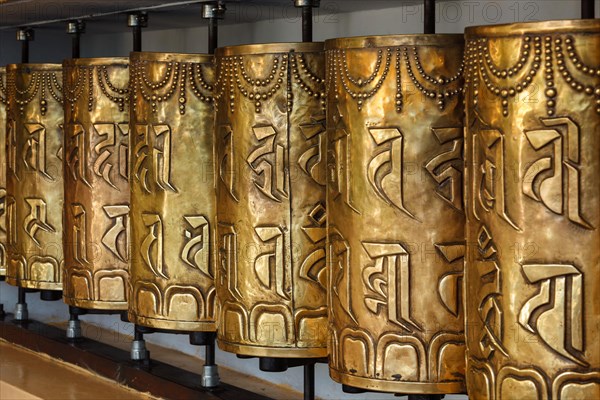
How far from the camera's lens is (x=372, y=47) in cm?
99

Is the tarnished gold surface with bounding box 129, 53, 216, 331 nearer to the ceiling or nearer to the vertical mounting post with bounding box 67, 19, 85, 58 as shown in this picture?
the ceiling

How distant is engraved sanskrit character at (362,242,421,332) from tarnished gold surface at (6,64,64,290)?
73 centimetres

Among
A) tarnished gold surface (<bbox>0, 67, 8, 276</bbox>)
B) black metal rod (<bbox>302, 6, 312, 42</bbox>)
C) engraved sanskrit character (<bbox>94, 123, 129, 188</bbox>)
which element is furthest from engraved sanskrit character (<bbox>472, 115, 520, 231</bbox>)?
tarnished gold surface (<bbox>0, 67, 8, 276</bbox>)

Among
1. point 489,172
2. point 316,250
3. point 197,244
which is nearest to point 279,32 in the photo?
point 197,244

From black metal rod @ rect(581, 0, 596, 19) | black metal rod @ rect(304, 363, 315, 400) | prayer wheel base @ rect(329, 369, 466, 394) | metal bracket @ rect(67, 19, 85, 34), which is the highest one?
metal bracket @ rect(67, 19, 85, 34)

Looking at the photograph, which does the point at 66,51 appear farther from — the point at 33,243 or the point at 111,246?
the point at 111,246

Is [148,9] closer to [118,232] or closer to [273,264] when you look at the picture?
[118,232]

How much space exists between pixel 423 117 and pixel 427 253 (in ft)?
0.38

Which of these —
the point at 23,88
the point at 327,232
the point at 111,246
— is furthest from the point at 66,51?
the point at 327,232

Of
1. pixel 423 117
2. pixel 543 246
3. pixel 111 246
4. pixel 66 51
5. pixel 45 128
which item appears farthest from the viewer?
pixel 66 51

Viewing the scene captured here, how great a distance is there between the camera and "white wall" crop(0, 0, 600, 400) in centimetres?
A: 124

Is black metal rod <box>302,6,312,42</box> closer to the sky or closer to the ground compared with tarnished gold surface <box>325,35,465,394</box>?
closer to the sky

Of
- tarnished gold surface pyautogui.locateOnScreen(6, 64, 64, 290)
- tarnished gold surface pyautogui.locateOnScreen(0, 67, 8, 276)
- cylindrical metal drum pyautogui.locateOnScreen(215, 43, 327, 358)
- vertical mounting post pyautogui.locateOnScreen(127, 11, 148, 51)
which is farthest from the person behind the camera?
tarnished gold surface pyautogui.locateOnScreen(0, 67, 8, 276)

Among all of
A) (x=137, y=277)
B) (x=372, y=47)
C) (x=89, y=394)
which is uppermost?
(x=372, y=47)
